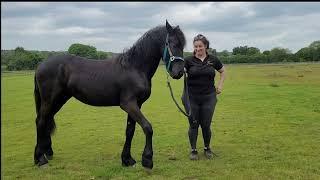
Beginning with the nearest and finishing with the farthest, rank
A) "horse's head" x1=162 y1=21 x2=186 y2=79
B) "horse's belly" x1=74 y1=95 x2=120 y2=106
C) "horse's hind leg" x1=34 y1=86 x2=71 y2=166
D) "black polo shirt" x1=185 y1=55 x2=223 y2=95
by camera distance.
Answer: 1. "horse's head" x1=162 y1=21 x2=186 y2=79
2. "horse's belly" x1=74 y1=95 x2=120 y2=106
3. "horse's hind leg" x1=34 y1=86 x2=71 y2=166
4. "black polo shirt" x1=185 y1=55 x2=223 y2=95

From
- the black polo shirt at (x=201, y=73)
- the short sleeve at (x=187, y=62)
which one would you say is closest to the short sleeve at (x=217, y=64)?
the black polo shirt at (x=201, y=73)

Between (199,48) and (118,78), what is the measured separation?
160 cm

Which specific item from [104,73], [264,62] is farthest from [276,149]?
[264,62]

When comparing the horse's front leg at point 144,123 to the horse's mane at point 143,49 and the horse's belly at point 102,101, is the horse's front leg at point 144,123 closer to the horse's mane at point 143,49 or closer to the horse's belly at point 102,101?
the horse's belly at point 102,101

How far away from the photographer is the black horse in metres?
6.62

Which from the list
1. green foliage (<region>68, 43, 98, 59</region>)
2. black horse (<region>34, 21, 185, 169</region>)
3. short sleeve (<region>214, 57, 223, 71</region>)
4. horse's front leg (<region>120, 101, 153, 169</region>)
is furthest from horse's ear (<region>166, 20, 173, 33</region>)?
green foliage (<region>68, 43, 98, 59</region>)

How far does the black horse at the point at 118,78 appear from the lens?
21.7 feet

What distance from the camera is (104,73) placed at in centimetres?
706

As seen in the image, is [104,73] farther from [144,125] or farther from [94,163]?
[94,163]

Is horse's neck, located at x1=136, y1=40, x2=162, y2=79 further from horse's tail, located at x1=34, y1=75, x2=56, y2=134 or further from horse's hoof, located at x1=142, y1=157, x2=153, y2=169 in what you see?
horse's tail, located at x1=34, y1=75, x2=56, y2=134

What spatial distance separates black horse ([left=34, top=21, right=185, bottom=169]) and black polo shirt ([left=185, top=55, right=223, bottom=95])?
93 centimetres

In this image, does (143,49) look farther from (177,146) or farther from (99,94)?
(177,146)

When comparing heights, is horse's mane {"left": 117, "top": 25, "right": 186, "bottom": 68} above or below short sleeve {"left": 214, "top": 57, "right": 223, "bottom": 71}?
above

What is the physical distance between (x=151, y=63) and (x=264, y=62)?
79.3 metres
